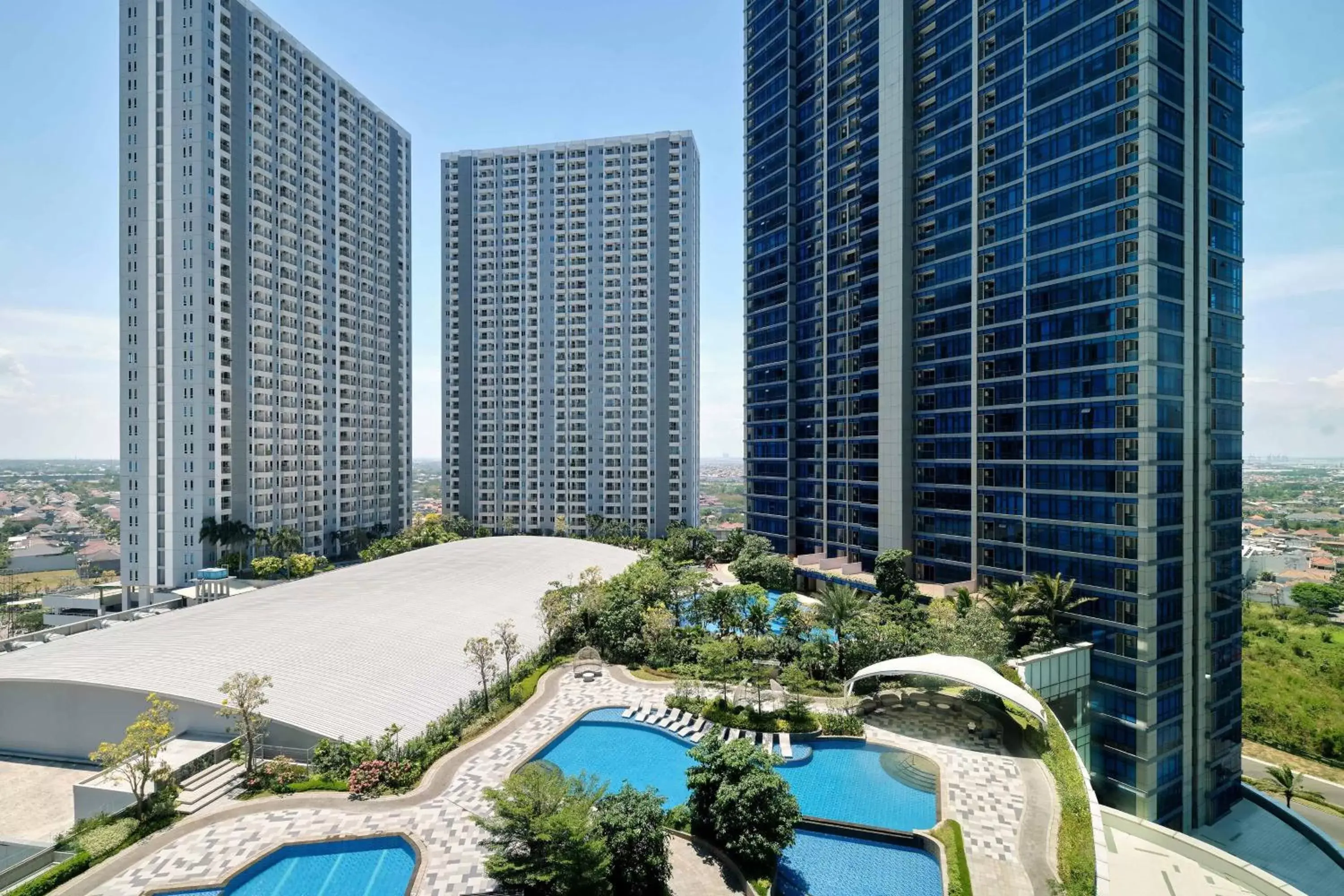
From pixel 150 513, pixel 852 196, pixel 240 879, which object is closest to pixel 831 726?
pixel 240 879

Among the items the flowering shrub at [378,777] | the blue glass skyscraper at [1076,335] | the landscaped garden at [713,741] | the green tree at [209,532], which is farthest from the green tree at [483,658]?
the green tree at [209,532]

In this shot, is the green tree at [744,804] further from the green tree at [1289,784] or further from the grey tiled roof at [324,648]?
the green tree at [1289,784]

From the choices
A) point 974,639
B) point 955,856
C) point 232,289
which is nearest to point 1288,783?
point 974,639

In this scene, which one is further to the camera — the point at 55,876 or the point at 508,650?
the point at 508,650

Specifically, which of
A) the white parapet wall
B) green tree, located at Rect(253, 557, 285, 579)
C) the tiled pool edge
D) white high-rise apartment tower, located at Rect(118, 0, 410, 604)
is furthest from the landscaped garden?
white high-rise apartment tower, located at Rect(118, 0, 410, 604)

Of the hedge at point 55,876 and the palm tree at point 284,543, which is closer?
the hedge at point 55,876

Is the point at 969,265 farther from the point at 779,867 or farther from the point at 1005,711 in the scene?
the point at 779,867

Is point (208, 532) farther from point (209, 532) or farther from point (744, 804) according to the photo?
point (744, 804)
